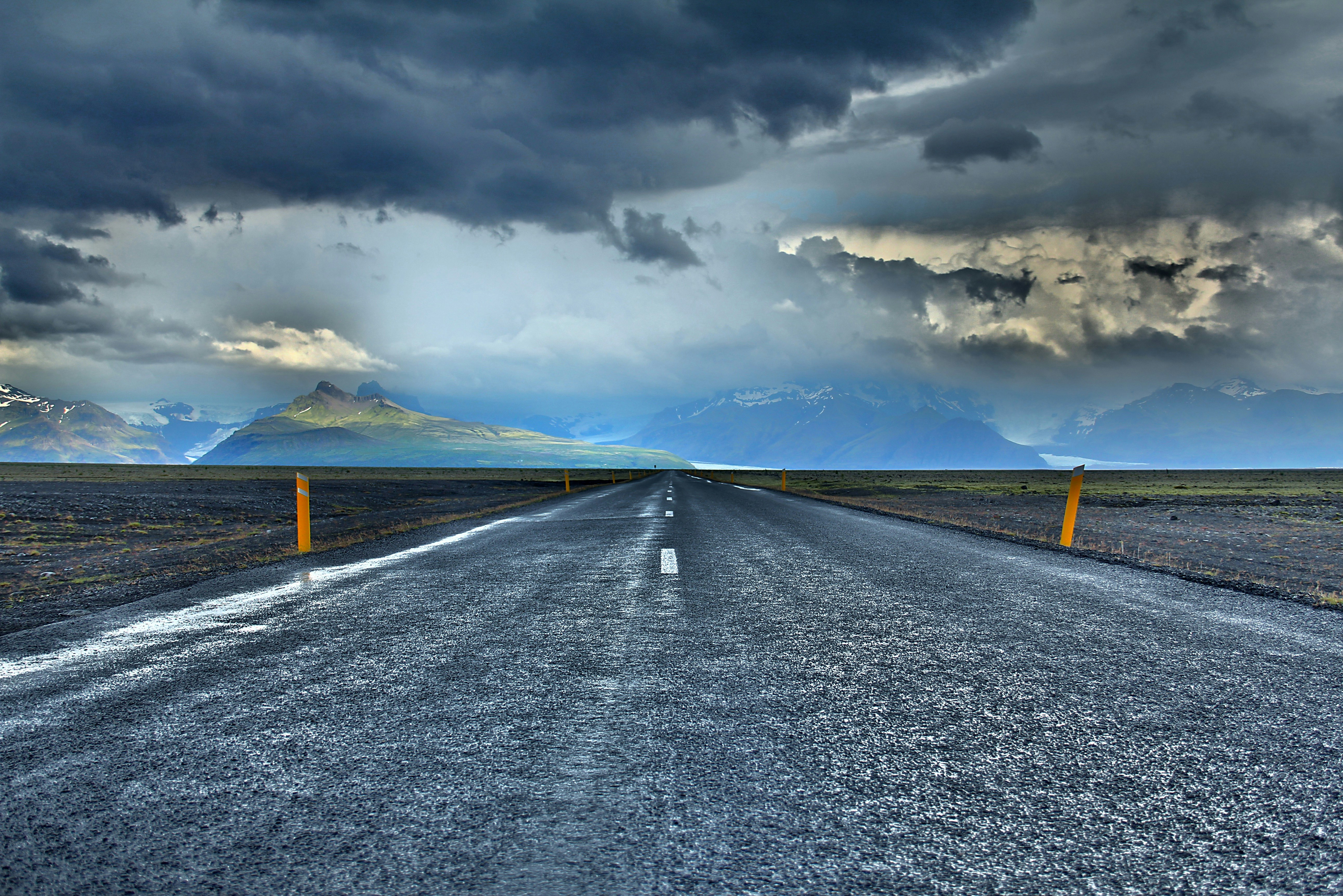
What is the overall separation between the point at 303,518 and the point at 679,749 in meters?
10.2

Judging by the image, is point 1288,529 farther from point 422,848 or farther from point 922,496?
point 422,848

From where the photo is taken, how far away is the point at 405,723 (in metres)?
3.03

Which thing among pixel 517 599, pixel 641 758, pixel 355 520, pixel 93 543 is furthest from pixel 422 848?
pixel 355 520

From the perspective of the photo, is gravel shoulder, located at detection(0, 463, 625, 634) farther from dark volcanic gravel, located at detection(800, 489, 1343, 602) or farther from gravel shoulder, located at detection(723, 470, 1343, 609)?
dark volcanic gravel, located at detection(800, 489, 1343, 602)

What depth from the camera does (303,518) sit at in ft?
35.4

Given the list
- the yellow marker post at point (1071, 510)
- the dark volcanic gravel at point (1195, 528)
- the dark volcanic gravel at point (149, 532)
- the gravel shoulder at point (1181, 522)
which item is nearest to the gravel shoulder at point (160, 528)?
the dark volcanic gravel at point (149, 532)

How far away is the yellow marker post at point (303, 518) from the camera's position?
1067cm

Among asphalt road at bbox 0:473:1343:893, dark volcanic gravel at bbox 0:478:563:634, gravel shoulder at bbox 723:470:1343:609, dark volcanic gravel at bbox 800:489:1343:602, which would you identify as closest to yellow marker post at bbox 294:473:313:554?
dark volcanic gravel at bbox 0:478:563:634

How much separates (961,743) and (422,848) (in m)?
2.14

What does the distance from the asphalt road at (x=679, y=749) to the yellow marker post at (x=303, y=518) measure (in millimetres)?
5014

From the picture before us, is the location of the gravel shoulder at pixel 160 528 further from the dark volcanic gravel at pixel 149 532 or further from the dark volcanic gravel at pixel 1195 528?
the dark volcanic gravel at pixel 1195 528

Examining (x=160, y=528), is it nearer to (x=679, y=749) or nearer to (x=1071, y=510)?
(x=679, y=749)

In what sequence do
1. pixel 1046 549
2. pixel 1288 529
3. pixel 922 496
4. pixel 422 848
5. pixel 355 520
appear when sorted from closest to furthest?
1. pixel 422 848
2. pixel 1046 549
3. pixel 1288 529
4. pixel 355 520
5. pixel 922 496

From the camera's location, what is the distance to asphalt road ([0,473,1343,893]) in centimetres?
190
